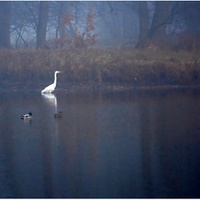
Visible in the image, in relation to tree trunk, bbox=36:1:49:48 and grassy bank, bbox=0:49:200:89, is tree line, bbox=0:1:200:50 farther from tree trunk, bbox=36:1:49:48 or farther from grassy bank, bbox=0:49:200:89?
grassy bank, bbox=0:49:200:89

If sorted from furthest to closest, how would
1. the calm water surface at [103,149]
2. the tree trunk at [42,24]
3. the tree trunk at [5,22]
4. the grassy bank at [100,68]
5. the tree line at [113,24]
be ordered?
the tree trunk at [5,22]
the tree trunk at [42,24]
the tree line at [113,24]
the grassy bank at [100,68]
the calm water surface at [103,149]

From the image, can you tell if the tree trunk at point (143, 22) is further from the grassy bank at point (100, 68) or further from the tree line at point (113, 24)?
the grassy bank at point (100, 68)

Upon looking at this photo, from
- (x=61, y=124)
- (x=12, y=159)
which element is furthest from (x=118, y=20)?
(x=12, y=159)

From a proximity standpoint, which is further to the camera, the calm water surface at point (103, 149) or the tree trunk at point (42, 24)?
the tree trunk at point (42, 24)

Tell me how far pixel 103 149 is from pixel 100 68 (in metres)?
15.7

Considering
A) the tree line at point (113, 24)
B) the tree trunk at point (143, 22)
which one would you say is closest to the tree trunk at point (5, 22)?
the tree line at point (113, 24)

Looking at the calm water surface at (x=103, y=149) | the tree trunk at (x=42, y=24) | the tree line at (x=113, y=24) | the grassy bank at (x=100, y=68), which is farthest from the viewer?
the tree trunk at (x=42, y=24)

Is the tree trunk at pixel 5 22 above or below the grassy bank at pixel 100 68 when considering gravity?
above

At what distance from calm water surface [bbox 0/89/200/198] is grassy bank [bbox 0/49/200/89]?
6.29 m

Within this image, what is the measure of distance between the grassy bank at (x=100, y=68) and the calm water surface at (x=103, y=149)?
20.6 feet

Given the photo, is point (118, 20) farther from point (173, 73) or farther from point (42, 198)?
point (42, 198)

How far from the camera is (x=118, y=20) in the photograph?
52906 millimetres

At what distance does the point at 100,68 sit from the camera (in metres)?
30.0

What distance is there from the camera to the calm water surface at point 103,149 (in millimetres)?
11430
